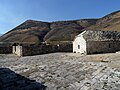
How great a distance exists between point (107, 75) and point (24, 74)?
251 inches

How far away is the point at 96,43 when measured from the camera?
96.0 feet

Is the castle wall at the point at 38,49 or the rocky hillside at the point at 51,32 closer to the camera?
the castle wall at the point at 38,49

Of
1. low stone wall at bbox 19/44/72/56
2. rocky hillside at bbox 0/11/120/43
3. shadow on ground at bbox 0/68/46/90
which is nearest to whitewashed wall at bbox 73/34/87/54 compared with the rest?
low stone wall at bbox 19/44/72/56

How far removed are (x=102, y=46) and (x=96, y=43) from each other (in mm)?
1245

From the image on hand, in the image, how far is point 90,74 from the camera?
45.5ft

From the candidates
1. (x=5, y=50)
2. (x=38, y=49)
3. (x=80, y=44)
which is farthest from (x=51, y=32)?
(x=80, y=44)

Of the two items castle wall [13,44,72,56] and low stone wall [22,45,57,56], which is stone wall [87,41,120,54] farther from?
low stone wall [22,45,57,56]

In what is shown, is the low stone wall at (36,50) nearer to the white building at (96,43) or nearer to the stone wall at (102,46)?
the white building at (96,43)

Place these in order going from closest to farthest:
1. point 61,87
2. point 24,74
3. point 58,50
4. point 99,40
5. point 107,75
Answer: point 61,87 → point 107,75 → point 24,74 → point 99,40 → point 58,50

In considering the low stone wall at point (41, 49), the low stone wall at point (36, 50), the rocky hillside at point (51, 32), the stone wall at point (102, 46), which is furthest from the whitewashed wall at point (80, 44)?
the rocky hillside at point (51, 32)

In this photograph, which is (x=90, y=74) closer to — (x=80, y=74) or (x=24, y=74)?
(x=80, y=74)

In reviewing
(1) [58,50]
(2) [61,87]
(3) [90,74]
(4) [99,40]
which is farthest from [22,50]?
(2) [61,87]

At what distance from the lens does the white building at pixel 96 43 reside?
28.9 meters

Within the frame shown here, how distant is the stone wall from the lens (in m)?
28.9
